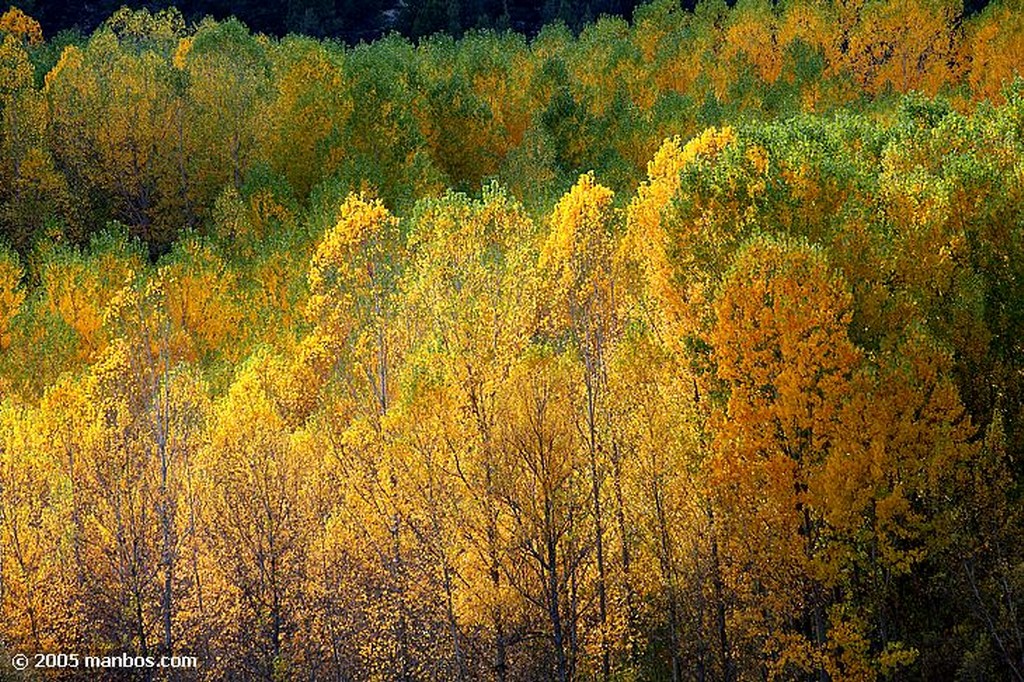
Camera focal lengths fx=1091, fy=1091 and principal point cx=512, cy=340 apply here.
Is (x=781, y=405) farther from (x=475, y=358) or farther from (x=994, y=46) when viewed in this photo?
(x=994, y=46)

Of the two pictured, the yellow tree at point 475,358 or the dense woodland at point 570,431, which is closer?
the dense woodland at point 570,431

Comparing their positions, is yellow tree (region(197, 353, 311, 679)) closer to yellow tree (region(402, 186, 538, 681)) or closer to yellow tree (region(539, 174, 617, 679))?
yellow tree (region(402, 186, 538, 681))

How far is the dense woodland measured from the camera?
961 inches

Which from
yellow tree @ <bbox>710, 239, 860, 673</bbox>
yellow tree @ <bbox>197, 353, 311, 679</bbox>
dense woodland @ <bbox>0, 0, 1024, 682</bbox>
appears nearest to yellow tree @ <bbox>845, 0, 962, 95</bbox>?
dense woodland @ <bbox>0, 0, 1024, 682</bbox>

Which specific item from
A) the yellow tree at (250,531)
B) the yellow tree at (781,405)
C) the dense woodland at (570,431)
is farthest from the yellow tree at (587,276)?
the yellow tree at (250,531)

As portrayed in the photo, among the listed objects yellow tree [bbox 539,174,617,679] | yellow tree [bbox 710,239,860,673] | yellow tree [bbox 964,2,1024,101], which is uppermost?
yellow tree [bbox 964,2,1024,101]

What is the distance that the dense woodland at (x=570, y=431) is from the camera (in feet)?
80.1

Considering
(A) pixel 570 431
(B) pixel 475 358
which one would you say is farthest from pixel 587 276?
(A) pixel 570 431

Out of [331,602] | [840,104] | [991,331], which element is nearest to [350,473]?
[331,602]

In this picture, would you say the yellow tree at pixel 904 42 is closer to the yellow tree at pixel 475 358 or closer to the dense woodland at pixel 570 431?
the dense woodland at pixel 570 431

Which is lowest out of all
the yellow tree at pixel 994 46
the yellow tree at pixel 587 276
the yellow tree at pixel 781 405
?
the yellow tree at pixel 781 405

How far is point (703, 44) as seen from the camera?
3381 inches

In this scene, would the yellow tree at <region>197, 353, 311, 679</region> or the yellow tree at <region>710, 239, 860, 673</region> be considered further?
the yellow tree at <region>197, 353, 311, 679</region>

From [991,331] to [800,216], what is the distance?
222 inches
